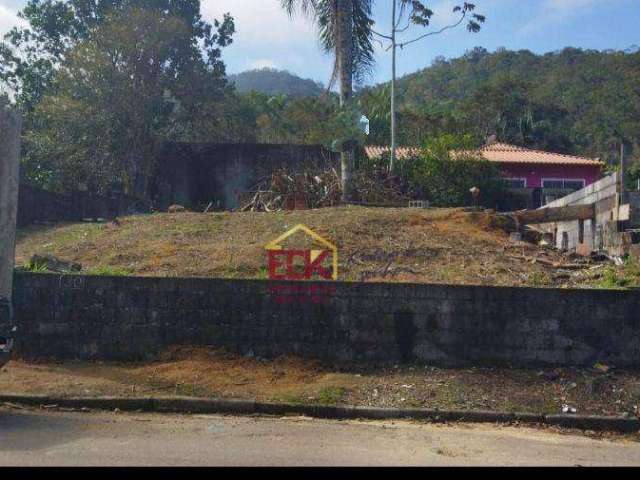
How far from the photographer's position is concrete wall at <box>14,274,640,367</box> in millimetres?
8586

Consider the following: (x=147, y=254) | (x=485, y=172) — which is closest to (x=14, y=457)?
(x=147, y=254)

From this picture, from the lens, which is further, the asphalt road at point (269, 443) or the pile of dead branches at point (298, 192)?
the pile of dead branches at point (298, 192)

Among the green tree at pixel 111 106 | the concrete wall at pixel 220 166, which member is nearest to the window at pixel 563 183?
the concrete wall at pixel 220 166

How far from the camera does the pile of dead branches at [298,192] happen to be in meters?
16.3

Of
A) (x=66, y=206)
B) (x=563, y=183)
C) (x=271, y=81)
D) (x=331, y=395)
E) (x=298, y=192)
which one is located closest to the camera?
(x=331, y=395)

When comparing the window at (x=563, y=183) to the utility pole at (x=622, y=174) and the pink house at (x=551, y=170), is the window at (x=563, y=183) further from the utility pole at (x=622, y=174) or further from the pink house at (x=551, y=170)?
the utility pole at (x=622, y=174)

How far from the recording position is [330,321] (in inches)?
352

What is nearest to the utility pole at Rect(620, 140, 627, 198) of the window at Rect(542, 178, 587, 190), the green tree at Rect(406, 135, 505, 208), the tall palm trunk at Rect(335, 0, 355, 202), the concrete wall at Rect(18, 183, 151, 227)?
the tall palm trunk at Rect(335, 0, 355, 202)

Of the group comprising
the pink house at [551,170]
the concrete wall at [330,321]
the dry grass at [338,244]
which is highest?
the pink house at [551,170]

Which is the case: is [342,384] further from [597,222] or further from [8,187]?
[597,222]

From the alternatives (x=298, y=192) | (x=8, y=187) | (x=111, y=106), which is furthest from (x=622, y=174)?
(x=111, y=106)

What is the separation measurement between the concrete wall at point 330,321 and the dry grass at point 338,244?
1225 mm

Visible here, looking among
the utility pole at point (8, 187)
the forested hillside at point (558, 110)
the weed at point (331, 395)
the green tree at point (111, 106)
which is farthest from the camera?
the forested hillside at point (558, 110)

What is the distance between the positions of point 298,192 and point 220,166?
3.74 m
